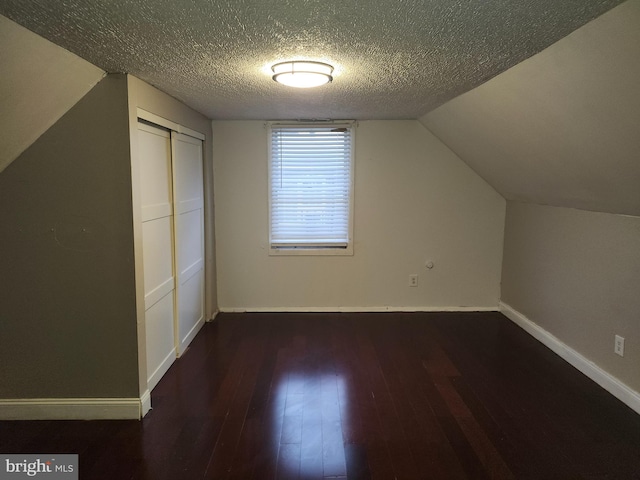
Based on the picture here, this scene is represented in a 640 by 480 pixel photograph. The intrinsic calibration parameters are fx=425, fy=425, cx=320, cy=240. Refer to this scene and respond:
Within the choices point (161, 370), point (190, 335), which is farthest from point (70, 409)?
point (190, 335)

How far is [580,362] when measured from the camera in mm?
3111

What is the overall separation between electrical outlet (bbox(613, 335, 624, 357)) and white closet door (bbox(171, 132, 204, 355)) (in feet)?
10.2

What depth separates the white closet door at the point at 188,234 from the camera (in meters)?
3.30

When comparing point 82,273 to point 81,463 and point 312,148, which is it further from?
point 312,148

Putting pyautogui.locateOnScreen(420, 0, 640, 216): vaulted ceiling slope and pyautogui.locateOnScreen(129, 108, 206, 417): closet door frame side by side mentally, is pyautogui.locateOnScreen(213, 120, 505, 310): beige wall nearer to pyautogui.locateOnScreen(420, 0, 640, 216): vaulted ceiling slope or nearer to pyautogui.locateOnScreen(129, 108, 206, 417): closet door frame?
pyautogui.locateOnScreen(420, 0, 640, 216): vaulted ceiling slope

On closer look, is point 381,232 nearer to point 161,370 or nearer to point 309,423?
point 309,423

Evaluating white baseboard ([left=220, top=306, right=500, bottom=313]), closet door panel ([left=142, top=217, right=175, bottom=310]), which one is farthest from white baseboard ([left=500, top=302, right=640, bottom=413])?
closet door panel ([left=142, top=217, right=175, bottom=310])

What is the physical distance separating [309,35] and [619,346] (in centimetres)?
269

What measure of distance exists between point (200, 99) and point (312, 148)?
1372 millimetres

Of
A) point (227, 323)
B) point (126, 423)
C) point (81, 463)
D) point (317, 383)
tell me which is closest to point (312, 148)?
point (227, 323)

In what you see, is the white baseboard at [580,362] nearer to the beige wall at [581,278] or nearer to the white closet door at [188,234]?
the beige wall at [581,278]

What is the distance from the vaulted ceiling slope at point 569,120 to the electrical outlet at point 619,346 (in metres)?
0.81

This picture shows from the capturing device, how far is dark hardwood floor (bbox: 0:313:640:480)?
82.4 inches

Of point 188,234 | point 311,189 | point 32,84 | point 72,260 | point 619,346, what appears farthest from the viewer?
point 311,189
